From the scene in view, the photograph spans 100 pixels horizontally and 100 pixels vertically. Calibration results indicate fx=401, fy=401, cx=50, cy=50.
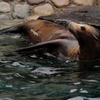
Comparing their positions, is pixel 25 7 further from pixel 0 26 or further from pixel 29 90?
pixel 29 90

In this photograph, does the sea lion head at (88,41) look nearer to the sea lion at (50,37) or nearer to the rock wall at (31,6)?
the sea lion at (50,37)

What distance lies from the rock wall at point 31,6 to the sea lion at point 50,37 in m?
1.67

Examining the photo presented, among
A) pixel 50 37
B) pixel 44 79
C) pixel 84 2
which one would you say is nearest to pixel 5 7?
pixel 84 2

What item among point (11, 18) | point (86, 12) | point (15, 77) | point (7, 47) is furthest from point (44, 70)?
point (11, 18)

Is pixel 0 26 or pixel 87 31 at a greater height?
pixel 87 31

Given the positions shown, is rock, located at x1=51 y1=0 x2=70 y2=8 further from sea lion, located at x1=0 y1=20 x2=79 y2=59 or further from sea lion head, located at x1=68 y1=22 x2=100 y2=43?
sea lion head, located at x1=68 y1=22 x2=100 y2=43

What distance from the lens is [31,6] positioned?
8.45 metres

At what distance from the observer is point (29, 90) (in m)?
3.62

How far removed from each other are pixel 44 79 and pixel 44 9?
180 inches

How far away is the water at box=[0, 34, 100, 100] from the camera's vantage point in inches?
136

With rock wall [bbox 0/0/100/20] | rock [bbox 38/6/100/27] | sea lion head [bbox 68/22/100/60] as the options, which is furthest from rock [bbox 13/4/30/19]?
sea lion head [bbox 68/22/100/60]

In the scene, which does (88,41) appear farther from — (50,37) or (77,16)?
(77,16)

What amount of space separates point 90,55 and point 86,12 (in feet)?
7.50

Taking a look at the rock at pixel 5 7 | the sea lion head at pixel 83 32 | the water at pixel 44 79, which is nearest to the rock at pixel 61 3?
the rock at pixel 5 7
